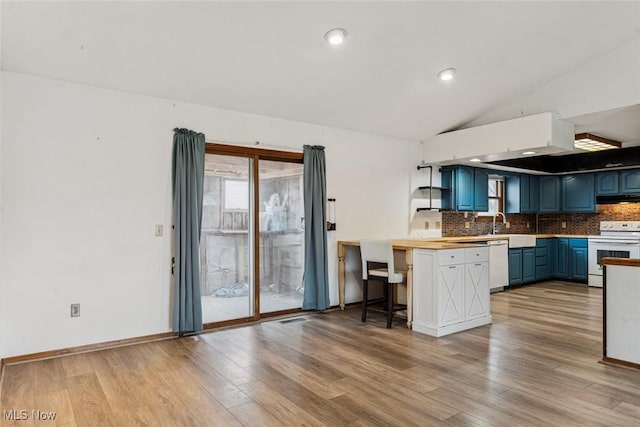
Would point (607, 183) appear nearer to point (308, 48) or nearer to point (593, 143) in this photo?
point (593, 143)

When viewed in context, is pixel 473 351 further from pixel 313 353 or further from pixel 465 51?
pixel 465 51

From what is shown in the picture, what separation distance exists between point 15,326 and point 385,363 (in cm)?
305

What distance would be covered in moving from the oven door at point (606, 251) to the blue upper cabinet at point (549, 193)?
1.09m

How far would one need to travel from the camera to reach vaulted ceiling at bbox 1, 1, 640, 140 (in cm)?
308

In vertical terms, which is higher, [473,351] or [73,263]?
[73,263]

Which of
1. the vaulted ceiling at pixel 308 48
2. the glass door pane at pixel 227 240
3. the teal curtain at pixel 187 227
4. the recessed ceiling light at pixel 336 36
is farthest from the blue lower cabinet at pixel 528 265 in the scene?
the teal curtain at pixel 187 227

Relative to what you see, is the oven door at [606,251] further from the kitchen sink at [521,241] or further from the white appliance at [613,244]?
the kitchen sink at [521,241]

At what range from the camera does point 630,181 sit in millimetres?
6961

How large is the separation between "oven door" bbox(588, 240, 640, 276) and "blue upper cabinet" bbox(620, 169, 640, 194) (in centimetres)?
98

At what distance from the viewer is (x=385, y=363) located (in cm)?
334

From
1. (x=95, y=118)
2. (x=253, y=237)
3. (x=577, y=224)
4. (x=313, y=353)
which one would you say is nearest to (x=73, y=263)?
(x=95, y=118)

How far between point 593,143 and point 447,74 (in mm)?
2999

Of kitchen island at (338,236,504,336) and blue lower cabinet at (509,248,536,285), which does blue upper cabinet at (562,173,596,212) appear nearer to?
blue lower cabinet at (509,248,536,285)

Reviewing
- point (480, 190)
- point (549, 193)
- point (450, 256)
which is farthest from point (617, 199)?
point (450, 256)
